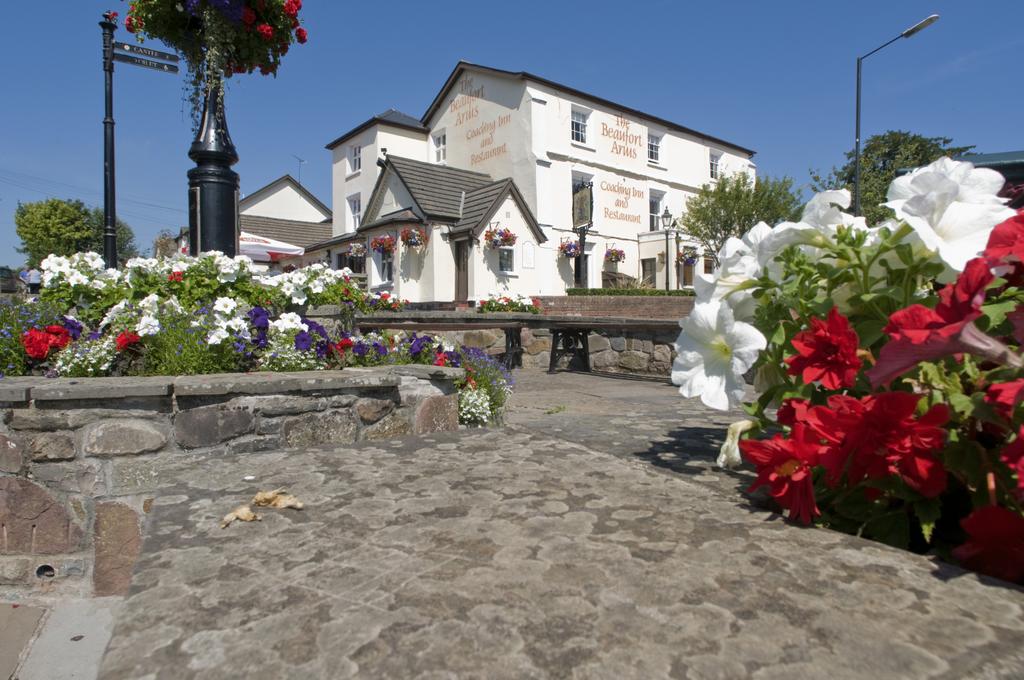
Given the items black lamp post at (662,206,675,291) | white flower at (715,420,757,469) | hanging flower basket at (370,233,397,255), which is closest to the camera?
white flower at (715,420,757,469)

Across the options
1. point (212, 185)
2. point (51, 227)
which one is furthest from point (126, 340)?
point (51, 227)

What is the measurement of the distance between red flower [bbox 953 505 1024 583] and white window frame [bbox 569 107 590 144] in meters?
21.9

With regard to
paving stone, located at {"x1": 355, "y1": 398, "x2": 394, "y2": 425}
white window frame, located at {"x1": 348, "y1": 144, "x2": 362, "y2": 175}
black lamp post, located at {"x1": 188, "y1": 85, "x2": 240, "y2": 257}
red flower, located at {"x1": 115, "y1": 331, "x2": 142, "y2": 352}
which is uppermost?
white window frame, located at {"x1": 348, "y1": 144, "x2": 362, "y2": 175}

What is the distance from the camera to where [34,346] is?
3.78 m

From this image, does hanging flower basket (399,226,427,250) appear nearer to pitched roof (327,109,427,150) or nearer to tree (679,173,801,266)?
pitched roof (327,109,427,150)

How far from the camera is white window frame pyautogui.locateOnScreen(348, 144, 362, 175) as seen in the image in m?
25.9

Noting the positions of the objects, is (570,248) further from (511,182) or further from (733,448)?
(733,448)

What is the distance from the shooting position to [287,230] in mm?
31047

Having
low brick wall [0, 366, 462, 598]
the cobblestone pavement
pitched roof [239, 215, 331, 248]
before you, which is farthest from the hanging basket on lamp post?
pitched roof [239, 215, 331, 248]

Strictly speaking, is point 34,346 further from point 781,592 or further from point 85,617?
point 781,592

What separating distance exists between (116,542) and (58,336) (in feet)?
5.13

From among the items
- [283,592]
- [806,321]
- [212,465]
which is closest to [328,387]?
[212,465]

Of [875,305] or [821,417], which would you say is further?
[875,305]

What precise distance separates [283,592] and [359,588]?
149 mm
